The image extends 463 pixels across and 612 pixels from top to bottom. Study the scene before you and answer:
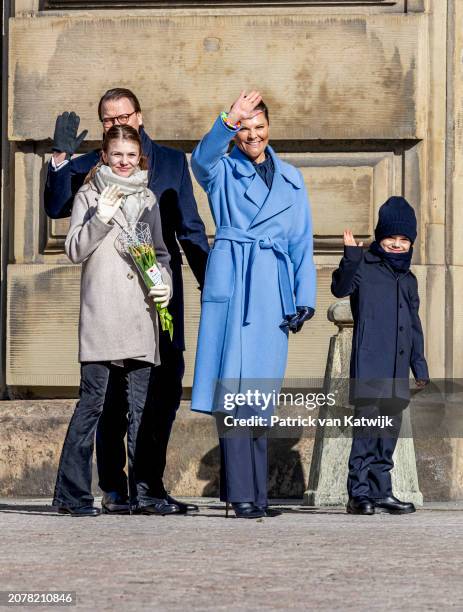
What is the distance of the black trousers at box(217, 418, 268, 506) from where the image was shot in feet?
22.1

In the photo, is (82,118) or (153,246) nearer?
(153,246)

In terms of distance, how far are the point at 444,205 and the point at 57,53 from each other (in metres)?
1.98

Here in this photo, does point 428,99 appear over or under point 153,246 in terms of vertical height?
over

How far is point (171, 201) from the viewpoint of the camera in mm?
7137

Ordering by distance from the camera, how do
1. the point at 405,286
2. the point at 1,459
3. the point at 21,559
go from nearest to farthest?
the point at 21,559 < the point at 405,286 < the point at 1,459

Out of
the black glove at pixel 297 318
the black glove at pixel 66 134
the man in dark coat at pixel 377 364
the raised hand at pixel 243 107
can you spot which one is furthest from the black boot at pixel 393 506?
the black glove at pixel 66 134

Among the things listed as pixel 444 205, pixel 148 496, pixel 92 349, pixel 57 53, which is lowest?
pixel 148 496

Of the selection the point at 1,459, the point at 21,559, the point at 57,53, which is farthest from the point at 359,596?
the point at 57,53

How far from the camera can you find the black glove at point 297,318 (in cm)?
689

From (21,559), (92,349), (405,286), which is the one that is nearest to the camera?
(21,559)

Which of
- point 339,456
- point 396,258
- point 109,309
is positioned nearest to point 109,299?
point 109,309

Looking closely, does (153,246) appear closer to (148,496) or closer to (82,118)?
(148,496)

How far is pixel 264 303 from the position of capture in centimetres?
686

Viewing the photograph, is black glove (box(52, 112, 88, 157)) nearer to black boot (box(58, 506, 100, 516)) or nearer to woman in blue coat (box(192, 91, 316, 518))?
woman in blue coat (box(192, 91, 316, 518))
